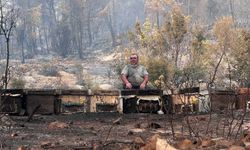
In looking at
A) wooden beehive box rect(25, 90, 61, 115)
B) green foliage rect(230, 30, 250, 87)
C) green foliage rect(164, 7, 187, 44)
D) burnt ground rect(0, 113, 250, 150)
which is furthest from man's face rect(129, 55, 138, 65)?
green foliage rect(164, 7, 187, 44)

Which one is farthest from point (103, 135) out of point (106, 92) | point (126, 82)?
point (126, 82)

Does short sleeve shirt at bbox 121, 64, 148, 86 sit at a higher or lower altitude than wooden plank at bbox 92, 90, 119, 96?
higher

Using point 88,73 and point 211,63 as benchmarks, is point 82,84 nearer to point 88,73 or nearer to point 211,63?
point 88,73

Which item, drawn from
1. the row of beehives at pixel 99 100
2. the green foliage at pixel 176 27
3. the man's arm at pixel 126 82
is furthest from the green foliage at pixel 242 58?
the row of beehives at pixel 99 100

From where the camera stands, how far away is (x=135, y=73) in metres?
12.8

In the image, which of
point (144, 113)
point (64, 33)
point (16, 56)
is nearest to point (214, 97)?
point (144, 113)

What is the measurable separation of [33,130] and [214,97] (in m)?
5.35

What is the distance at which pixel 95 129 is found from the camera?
25.6ft

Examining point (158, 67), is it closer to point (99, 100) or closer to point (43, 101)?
point (99, 100)

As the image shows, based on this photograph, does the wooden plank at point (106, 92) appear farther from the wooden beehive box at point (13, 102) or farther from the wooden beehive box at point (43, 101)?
the wooden beehive box at point (13, 102)

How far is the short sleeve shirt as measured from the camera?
12.8 metres

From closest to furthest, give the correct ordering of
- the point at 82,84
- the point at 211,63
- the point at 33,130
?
1. the point at 33,130
2. the point at 211,63
3. the point at 82,84

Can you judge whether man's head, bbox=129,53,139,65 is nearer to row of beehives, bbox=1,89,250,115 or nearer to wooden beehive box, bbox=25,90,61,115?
row of beehives, bbox=1,89,250,115

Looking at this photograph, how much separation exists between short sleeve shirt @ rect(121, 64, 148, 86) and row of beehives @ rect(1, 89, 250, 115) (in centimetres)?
114
